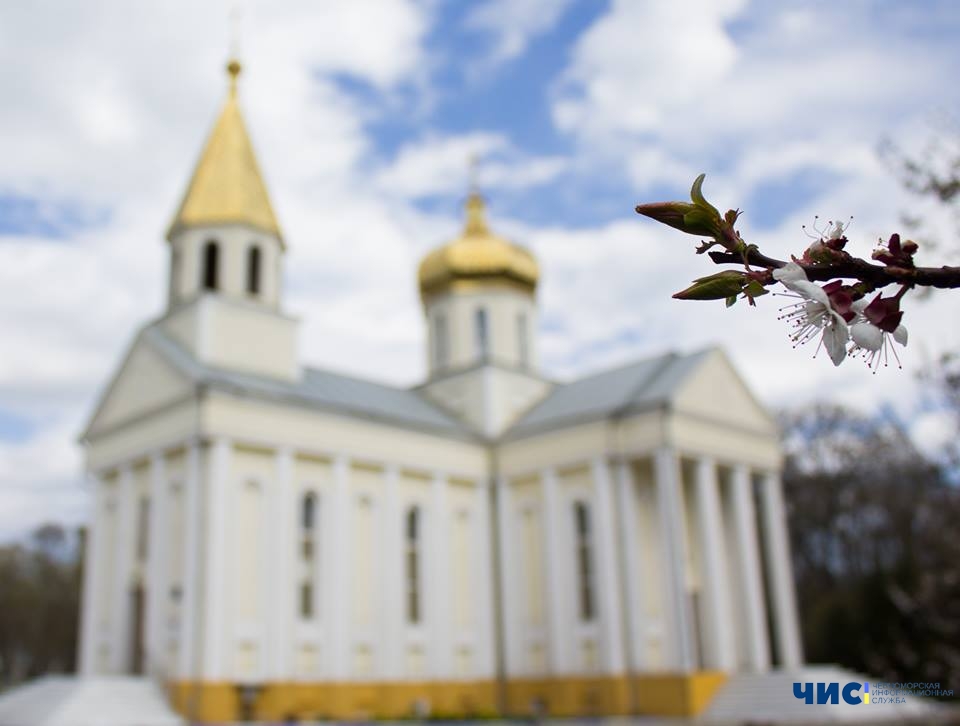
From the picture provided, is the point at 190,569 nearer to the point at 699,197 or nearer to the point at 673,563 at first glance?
the point at 673,563

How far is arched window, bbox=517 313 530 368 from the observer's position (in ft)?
106

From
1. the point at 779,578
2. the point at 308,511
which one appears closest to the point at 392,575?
the point at 308,511

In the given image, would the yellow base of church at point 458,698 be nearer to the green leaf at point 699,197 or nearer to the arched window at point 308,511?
the arched window at point 308,511

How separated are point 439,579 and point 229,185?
39.4 ft

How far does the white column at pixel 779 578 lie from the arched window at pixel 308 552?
12.8 metres

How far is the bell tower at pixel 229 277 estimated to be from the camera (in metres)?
24.7

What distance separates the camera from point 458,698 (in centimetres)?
2533

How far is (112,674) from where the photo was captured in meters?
23.7

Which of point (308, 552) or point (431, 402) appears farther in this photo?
point (431, 402)

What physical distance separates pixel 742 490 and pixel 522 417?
6864 mm

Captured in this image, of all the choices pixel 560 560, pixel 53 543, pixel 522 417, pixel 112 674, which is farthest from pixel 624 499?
pixel 53 543

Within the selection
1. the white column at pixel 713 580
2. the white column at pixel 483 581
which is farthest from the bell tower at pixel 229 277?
the white column at pixel 713 580

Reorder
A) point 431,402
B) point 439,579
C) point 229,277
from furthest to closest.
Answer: point 431,402 < point 439,579 < point 229,277

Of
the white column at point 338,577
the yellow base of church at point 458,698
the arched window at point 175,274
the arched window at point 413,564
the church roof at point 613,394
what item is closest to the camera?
the yellow base of church at point 458,698
